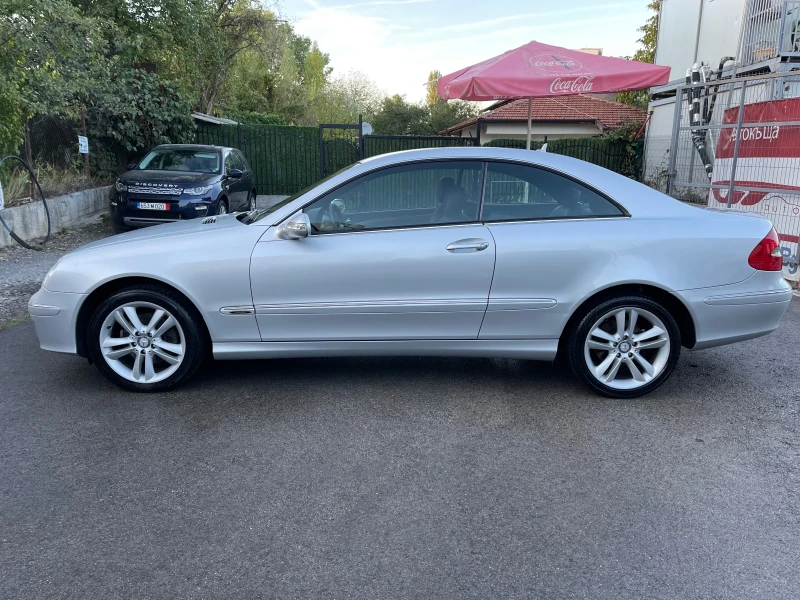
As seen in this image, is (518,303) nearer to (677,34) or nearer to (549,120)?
(677,34)

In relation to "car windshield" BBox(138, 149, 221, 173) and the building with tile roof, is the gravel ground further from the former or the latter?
the building with tile roof

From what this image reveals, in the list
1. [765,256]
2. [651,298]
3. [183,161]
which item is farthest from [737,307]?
[183,161]

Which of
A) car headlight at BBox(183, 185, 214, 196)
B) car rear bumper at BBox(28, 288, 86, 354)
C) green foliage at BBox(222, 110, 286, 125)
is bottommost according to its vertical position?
car rear bumper at BBox(28, 288, 86, 354)

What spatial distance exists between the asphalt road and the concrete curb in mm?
6341

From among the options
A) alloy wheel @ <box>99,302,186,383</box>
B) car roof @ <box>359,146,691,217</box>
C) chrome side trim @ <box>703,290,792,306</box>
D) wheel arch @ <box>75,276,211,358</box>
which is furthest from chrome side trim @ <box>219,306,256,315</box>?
chrome side trim @ <box>703,290,792,306</box>

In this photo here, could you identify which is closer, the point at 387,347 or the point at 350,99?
the point at 387,347

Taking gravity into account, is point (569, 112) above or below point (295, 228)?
above

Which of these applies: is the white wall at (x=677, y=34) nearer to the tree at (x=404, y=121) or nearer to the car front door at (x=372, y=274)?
the car front door at (x=372, y=274)

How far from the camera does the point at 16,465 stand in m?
3.47

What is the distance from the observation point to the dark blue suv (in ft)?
34.1

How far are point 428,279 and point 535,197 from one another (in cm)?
94

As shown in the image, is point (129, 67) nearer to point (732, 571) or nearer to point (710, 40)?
point (710, 40)

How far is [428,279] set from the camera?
424 cm

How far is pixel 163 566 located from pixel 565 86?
864cm
